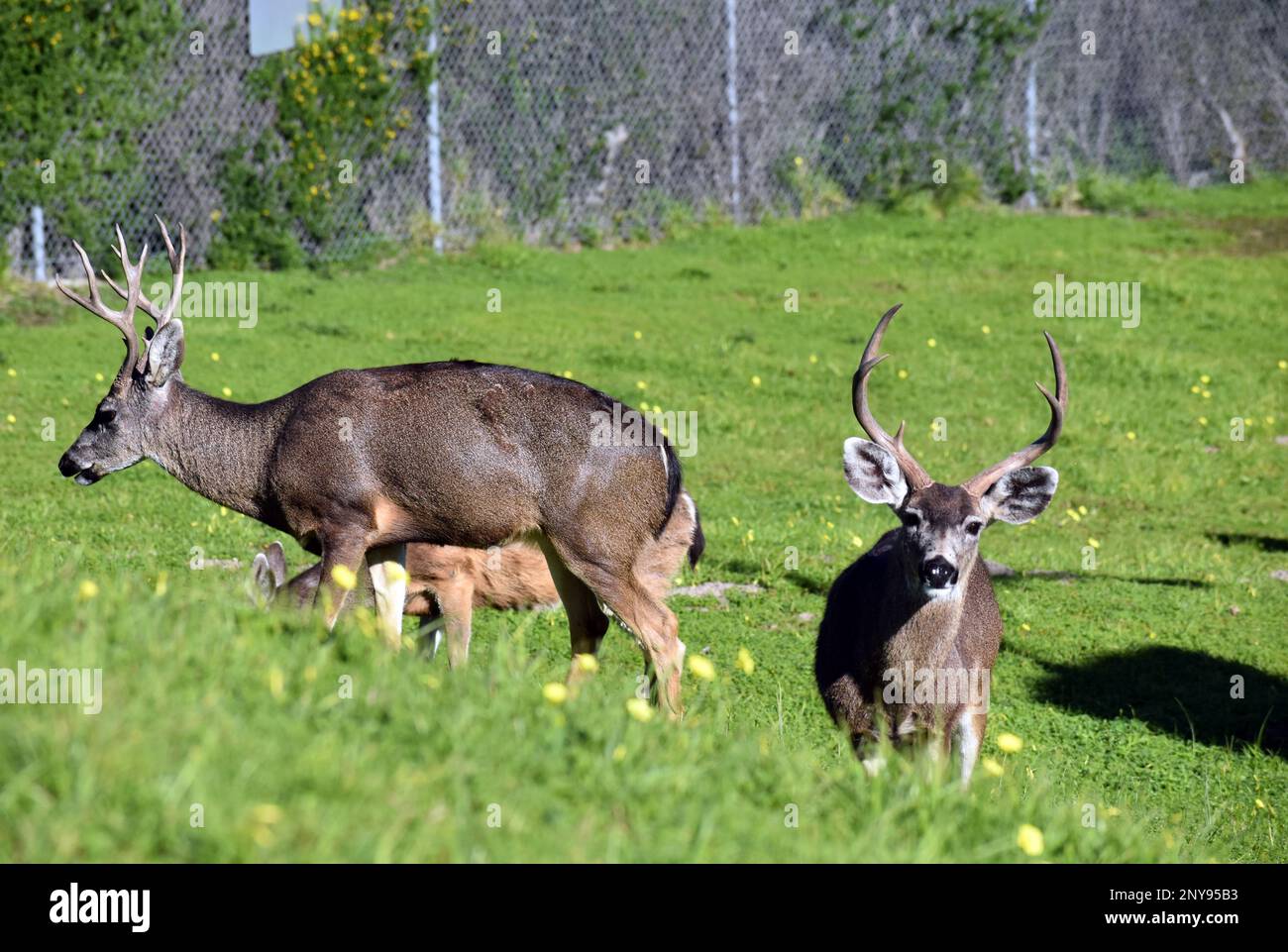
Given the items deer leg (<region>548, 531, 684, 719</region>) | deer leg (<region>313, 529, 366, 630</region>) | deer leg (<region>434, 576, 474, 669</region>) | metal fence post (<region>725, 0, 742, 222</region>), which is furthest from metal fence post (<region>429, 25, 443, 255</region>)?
deer leg (<region>548, 531, 684, 719</region>)

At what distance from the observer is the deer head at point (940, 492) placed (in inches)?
251

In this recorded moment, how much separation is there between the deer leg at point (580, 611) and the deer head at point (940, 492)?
1.46 m

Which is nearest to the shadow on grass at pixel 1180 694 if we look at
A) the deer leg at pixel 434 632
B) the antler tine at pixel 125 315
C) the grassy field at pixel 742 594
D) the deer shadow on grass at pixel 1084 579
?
the grassy field at pixel 742 594

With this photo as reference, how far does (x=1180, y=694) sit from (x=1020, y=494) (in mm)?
2208

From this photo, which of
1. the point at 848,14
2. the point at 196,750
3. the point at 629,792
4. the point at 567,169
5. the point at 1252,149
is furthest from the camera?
the point at 1252,149

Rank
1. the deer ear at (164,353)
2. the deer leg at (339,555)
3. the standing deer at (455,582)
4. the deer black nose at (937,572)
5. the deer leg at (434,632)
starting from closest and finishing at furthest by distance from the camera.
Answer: the deer black nose at (937,572)
the deer leg at (339,555)
the deer ear at (164,353)
the deer leg at (434,632)
the standing deer at (455,582)

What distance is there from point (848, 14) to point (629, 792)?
17135 mm

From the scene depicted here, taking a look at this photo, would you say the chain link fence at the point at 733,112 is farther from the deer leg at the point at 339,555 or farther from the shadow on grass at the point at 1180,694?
the shadow on grass at the point at 1180,694

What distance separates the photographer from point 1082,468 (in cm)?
1254

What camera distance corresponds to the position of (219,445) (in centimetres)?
770

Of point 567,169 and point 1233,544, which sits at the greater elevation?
point 567,169

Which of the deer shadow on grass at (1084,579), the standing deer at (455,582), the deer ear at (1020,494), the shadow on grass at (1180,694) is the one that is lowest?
the shadow on grass at (1180,694)
